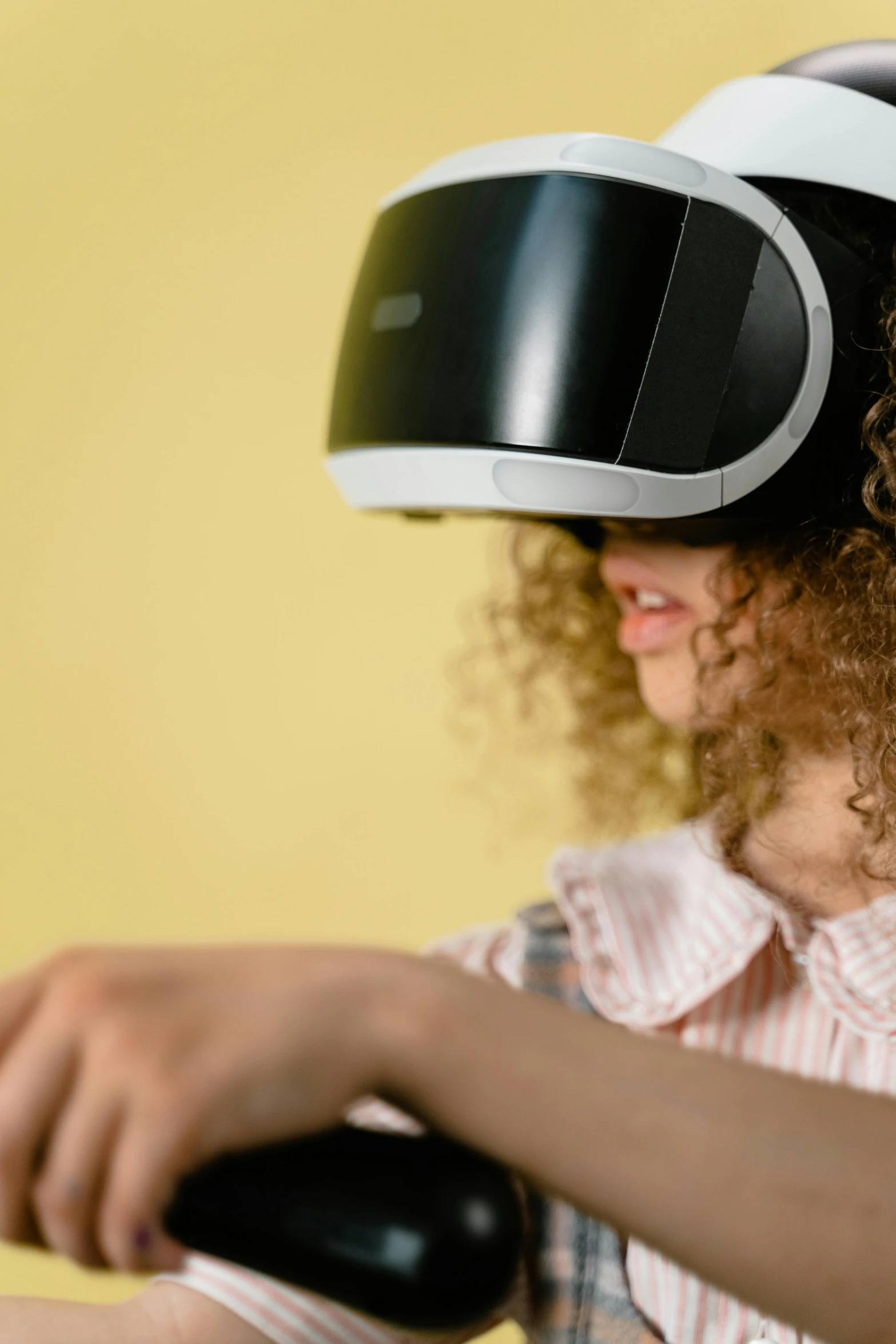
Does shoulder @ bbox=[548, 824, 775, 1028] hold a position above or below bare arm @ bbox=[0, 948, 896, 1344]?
Result: below

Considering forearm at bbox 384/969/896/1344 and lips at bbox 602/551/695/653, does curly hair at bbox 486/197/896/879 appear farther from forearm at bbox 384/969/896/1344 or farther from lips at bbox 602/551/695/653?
forearm at bbox 384/969/896/1344

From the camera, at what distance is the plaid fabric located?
73cm

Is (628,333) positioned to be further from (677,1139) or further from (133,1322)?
(133,1322)

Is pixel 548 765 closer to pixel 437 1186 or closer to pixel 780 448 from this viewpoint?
pixel 780 448

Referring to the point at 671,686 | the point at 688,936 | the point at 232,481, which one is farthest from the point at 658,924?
the point at 232,481

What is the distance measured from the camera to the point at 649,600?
0.74m

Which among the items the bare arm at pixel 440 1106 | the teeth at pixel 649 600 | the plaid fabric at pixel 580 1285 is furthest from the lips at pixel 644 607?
the bare arm at pixel 440 1106

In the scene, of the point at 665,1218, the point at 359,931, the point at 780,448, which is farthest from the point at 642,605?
the point at 359,931

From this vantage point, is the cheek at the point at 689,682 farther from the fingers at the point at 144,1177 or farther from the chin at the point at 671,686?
the fingers at the point at 144,1177

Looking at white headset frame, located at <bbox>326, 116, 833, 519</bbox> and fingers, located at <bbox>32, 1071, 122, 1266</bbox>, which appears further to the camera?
white headset frame, located at <bbox>326, 116, 833, 519</bbox>

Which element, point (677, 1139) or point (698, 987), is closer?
point (677, 1139)

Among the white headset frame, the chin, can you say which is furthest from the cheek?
the white headset frame

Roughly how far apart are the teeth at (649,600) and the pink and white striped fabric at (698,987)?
148 mm

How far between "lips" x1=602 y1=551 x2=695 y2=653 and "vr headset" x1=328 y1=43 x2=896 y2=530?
8 cm
